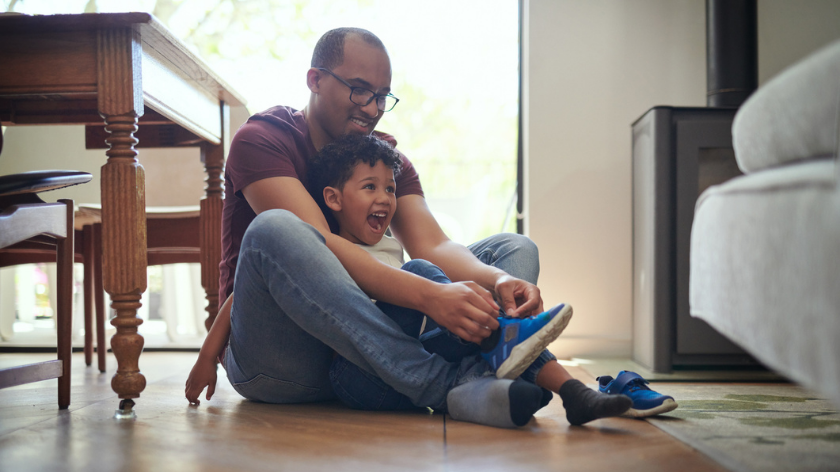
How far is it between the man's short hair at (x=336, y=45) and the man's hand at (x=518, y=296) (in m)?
0.64

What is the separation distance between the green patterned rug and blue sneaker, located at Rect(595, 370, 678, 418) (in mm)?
21

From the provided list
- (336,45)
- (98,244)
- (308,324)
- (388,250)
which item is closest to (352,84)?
(336,45)

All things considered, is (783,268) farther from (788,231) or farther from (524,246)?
(524,246)

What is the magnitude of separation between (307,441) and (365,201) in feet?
1.80

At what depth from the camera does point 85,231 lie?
7.18ft

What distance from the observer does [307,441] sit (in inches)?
39.3

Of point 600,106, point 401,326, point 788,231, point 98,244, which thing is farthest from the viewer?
point 600,106

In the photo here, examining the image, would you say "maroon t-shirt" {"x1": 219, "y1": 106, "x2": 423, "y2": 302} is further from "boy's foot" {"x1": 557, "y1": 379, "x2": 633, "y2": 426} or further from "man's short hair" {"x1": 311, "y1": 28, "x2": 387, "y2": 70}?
"boy's foot" {"x1": 557, "y1": 379, "x2": 633, "y2": 426}

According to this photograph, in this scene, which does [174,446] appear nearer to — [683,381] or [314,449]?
[314,449]

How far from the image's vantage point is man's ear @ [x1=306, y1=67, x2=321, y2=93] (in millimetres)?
1500

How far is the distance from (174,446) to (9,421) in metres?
0.44

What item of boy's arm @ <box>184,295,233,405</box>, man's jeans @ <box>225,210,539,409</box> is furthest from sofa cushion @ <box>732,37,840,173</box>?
boy's arm @ <box>184,295,233,405</box>

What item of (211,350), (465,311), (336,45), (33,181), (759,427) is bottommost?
(759,427)

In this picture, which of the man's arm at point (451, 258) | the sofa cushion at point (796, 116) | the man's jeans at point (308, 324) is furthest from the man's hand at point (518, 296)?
the sofa cushion at point (796, 116)
